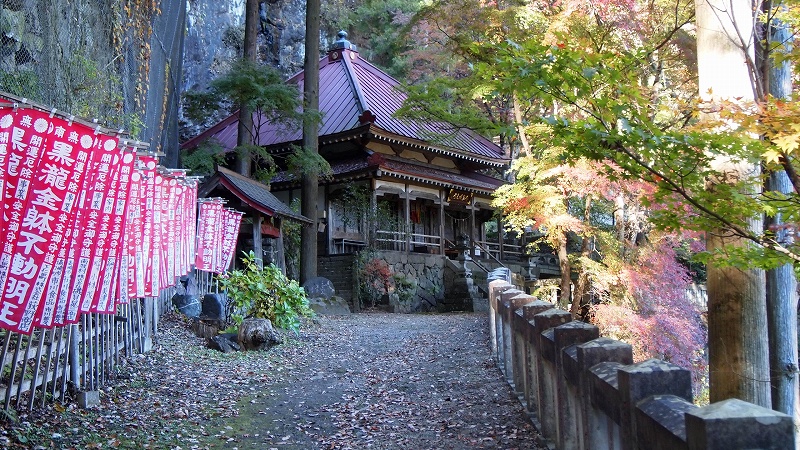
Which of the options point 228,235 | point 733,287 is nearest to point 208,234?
point 228,235

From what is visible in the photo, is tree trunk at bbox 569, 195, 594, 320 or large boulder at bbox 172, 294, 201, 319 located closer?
large boulder at bbox 172, 294, 201, 319

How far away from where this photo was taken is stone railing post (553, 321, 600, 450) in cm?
362

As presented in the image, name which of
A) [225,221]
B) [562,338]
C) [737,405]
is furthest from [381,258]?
[737,405]

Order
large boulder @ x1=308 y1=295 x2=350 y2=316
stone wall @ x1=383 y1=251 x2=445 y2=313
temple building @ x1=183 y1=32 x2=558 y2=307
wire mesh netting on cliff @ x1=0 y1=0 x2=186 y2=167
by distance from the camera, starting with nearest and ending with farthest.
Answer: wire mesh netting on cliff @ x1=0 y1=0 x2=186 y2=167 < large boulder @ x1=308 y1=295 x2=350 y2=316 < stone wall @ x1=383 y1=251 x2=445 y2=313 < temple building @ x1=183 y1=32 x2=558 y2=307

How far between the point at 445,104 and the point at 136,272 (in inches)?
277

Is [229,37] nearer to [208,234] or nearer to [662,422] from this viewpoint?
[208,234]

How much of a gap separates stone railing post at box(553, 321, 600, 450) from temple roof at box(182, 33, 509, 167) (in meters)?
15.8

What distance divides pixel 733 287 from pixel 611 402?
270 cm

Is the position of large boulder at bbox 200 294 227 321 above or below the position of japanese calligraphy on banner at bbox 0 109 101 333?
below

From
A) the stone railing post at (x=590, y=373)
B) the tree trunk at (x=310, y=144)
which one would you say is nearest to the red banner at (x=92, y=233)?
the stone railing post at (x=590, y=373)

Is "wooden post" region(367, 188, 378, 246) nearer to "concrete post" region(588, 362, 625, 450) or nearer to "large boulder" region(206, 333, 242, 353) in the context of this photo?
"large boulder" region(206, 333, 242, 353)

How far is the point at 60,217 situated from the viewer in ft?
16.6

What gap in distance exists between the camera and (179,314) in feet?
35.5

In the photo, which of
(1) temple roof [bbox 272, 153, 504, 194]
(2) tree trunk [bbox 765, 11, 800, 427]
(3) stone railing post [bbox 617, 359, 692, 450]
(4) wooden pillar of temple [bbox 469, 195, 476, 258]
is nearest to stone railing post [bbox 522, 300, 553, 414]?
(3) stone railing post [bbox 617, 359, 692, 450]
